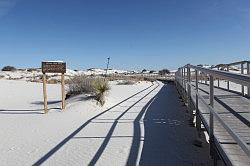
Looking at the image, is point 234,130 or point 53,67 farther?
point 53,67

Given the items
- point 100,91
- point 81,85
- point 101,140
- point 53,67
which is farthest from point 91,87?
point 101,140

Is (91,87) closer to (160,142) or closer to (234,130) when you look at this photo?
(160,142)

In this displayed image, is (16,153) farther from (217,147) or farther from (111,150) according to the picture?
(217,147)

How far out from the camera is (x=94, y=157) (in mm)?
7215

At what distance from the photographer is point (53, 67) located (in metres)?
15.2

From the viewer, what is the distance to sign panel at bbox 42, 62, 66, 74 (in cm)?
1510

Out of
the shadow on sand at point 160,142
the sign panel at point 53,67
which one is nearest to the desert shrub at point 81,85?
the sign panel at point 53,67

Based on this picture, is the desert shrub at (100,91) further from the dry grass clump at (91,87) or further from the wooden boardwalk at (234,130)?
the wooden boardwalk at (234,130)

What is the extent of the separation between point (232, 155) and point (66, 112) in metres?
9.84

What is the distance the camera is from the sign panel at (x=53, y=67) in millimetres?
15102

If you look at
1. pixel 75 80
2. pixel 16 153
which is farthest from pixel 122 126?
pixel 75 80

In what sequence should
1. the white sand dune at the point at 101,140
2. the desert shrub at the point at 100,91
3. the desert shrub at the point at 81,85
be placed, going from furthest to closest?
the desert shrub at the point at 81,85 → the desert shrub at the point at 100,91 → the white sand dune at the point at 101,140

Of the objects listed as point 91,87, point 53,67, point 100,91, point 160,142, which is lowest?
point 160,142

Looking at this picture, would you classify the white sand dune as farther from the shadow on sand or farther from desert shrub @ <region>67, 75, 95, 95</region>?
desert shrub @ <region>67, 75, 95, 95</region>
